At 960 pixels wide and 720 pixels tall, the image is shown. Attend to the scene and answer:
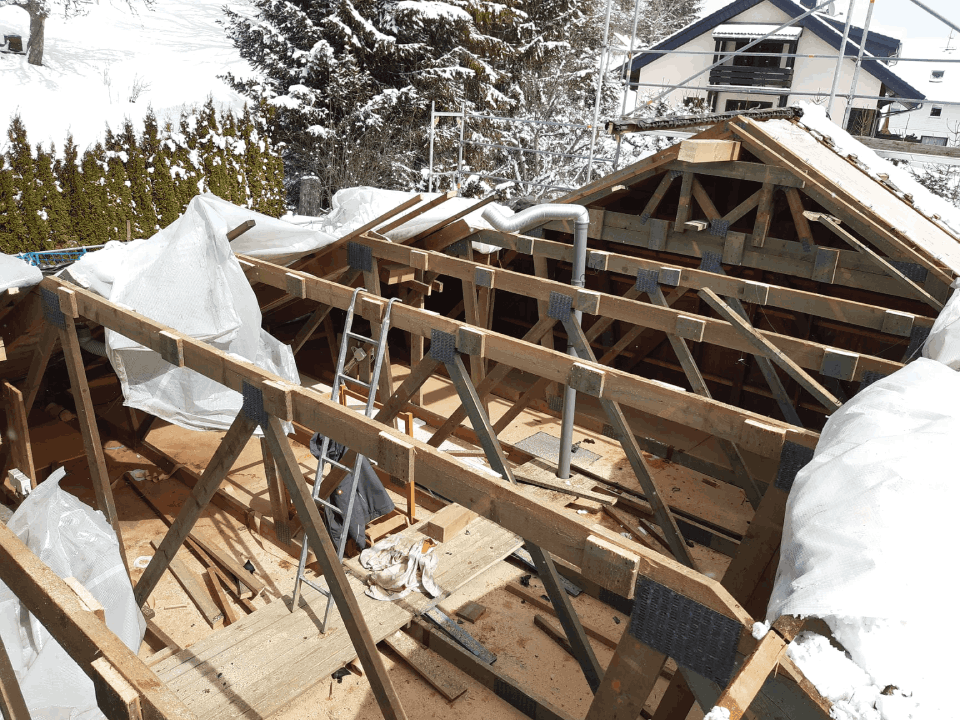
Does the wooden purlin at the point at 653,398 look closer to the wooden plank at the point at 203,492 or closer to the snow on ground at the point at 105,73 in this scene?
the wooden plank at the point at 203,492

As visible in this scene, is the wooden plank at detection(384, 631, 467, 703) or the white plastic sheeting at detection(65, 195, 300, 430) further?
the white plastic sheeting at detection(65, 195, 300, 430)

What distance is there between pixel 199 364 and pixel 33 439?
14.5 feet

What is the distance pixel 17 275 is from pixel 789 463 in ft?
17.5

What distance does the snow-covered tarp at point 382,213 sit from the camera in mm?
7609

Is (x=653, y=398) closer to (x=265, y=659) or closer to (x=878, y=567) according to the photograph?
(x=878, y=567)

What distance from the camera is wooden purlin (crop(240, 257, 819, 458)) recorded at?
335 cm

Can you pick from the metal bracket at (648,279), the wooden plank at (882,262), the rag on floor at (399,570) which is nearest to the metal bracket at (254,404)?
the rag on floor at (399,570)

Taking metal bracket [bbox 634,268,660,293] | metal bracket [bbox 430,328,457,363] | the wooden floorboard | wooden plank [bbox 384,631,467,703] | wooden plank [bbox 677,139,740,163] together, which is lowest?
wooden plank [bbox 384,631,467,703]

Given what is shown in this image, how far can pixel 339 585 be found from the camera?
3412 mm

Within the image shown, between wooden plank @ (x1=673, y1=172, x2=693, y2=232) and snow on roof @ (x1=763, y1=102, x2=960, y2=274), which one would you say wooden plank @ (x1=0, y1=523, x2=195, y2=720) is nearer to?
snow on roof @ (x1=763, y1=102, x2=960, y2=274)

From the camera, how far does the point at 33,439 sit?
718cm

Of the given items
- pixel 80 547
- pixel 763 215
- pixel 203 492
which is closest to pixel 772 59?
pixel 763 215

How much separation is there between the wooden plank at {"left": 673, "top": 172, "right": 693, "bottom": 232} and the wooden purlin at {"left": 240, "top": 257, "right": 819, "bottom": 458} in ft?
13.4

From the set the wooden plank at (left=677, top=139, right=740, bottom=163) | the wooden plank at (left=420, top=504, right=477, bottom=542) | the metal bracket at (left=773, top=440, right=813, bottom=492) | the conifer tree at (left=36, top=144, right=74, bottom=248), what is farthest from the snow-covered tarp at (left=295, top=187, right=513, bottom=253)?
the conifer tree at (left=36, top=144, right=74, bottom=248)
